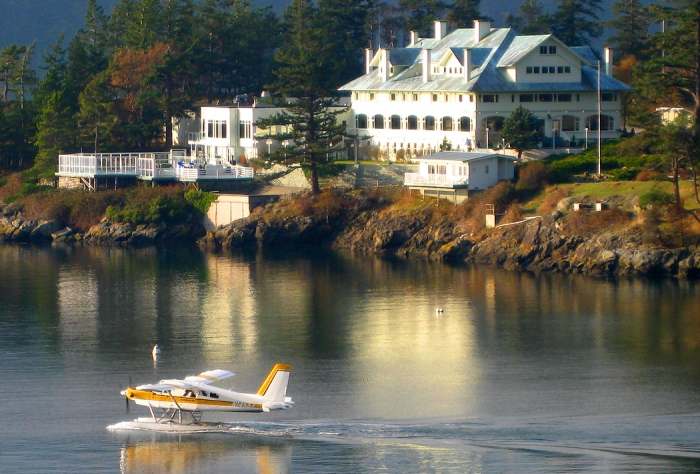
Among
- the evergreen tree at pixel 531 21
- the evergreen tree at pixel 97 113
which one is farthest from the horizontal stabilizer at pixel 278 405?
the evergreen tree at pixel 531 21

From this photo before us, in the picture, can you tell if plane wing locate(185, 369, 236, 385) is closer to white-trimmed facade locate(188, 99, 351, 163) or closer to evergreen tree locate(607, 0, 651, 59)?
white-trimmed facade locate(188, 99, 351, 163)

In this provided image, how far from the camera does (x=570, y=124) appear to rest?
7669cm

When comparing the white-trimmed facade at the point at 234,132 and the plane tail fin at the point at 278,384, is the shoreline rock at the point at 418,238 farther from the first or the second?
the plane tail fin at the point at 278,384

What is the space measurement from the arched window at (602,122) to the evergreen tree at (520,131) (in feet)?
19.4

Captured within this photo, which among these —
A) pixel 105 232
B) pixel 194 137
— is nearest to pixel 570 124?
pixel 194 137

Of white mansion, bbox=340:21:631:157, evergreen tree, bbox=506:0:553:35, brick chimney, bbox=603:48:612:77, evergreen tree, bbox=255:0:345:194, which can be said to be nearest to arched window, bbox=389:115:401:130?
white mansion, bbox=340:21:631:157

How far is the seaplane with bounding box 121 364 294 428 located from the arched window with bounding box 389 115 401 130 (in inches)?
1692

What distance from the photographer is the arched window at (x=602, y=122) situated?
76875 millimetres

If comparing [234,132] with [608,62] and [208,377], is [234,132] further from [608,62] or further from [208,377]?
[208,377]

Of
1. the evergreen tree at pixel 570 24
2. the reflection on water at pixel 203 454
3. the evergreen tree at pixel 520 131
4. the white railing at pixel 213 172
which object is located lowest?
the reflection on water at pixel 203 454

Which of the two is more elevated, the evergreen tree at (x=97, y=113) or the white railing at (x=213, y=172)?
the evergreen tree at (x=97, y=113)

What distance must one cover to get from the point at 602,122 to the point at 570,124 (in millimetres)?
2007

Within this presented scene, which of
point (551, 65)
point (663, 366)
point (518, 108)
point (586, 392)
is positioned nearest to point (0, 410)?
point (586, 392)

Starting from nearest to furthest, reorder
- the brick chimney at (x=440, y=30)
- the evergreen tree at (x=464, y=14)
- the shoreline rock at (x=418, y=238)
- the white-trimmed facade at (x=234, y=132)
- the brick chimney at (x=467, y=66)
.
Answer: the shoreline rock at (x=418, y=238) < the brick chimney at (x=467, y=66) < the white-trimmed facade at (x=234, y=132) < the brick chimney at (x=440, y=30) < the evergreen tree at (x=464, y=14)
